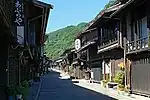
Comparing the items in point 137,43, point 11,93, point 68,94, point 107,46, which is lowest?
point 68,94

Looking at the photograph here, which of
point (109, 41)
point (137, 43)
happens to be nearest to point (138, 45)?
point (137, 43)

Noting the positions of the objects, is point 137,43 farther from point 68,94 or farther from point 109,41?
point 109,41

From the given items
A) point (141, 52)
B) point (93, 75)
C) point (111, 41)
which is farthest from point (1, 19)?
point (93, 75)

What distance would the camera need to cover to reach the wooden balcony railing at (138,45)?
79.8 ft

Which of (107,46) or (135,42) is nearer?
(135,42)

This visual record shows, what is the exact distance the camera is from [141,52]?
954 inches

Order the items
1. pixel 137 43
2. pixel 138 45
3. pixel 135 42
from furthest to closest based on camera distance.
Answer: pixel 135 42 → pixel 137 43 → pixel 138 45

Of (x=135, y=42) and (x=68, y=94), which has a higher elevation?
(x=135, y=42)

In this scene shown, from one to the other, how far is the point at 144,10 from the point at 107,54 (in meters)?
15.6

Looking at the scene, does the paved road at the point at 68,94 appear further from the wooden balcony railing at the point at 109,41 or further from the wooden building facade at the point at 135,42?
the wooden balcony railing at the point at 109,41

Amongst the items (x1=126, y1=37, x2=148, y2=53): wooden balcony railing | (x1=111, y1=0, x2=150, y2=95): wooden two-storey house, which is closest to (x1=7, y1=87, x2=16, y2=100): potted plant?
(x1=111, y1=0, x2=150, y2=95): wooden two-storey house

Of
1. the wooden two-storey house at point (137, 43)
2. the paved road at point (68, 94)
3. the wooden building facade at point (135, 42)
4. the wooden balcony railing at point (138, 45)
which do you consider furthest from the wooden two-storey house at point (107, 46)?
the paved road at point (68, 94)

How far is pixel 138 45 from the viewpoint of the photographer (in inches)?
1001

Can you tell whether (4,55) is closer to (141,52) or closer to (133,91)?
(141,52)
